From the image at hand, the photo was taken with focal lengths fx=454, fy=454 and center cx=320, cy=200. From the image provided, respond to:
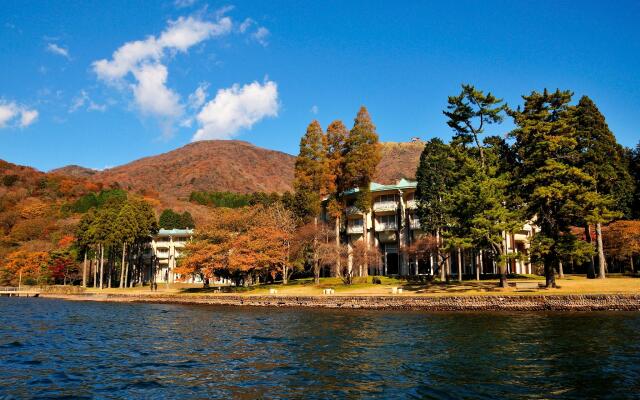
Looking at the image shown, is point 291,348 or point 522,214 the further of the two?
point 522,214

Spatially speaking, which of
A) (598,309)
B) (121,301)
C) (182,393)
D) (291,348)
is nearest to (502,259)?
(598,309)

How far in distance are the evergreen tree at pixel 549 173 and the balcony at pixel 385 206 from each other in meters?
21.2

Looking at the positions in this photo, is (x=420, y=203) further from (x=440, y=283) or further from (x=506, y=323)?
(x=506, y=323)

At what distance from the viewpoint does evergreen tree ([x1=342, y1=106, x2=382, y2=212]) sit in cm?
5425

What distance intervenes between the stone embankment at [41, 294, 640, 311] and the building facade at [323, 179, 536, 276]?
1828 cm

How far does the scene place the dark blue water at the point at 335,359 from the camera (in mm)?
10797

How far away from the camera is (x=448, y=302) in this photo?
31844mm

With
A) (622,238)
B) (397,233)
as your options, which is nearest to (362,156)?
(397,233)

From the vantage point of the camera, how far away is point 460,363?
13.5m

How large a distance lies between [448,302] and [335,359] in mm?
19262

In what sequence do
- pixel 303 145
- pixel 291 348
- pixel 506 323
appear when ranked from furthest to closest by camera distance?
pixel 303 145
pixel 506 323
pixel 291 348

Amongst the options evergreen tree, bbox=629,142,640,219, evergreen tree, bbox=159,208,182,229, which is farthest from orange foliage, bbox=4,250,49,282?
evergreen tree, bbox=629,142,640,219

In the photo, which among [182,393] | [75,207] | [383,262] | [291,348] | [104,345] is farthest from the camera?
[75,207]

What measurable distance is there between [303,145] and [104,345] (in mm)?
40486
